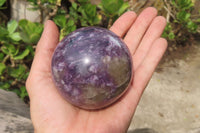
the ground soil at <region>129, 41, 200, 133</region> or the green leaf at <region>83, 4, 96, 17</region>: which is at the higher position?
the green leaf at <region>83, 4, 96, 17</region>

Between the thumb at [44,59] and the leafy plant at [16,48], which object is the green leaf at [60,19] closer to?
the leafy plant at [16,48]

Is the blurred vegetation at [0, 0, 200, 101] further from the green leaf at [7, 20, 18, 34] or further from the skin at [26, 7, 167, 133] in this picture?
the skin at [26, 7, 167, 133]

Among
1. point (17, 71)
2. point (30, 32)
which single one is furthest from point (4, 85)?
point (30, 32)

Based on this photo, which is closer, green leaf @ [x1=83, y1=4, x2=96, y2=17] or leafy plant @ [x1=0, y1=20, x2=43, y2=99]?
leafy plant @ [x1=0, y1=20, x2=43, y2=99]

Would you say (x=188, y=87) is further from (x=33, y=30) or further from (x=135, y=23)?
(x=33, y=30)

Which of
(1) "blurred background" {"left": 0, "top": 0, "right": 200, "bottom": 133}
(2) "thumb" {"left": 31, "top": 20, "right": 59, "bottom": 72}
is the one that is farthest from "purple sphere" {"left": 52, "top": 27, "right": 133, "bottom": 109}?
(1) "blurred background" {"left": 0, "top": 0, "right": 200, "bottom": 133}

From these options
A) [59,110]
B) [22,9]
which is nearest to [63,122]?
[59,110]

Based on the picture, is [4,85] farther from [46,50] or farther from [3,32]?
[46,50]

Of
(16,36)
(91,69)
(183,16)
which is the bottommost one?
(183,16)
